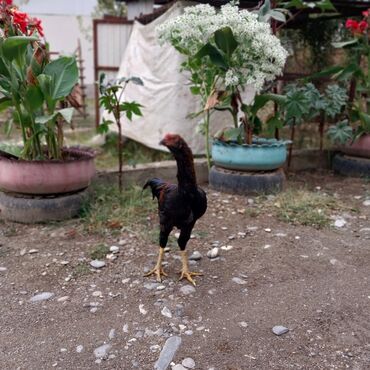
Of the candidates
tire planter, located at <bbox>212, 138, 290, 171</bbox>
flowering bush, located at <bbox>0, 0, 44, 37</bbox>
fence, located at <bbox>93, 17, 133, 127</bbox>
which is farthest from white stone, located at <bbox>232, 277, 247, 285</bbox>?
fence, located at <bbox>93, 17, 133, 127</bbox>

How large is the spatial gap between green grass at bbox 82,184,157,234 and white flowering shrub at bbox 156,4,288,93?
1.32 meters

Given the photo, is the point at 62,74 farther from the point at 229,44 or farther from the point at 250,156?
the point at 250,156

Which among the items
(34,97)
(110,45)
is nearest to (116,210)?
(34,97)

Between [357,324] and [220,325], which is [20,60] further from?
[357,324]

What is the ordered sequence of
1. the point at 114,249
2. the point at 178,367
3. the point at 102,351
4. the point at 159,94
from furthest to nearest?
1. the point at 159,94
2. the point at 114,249
3. the point at 102,351
4. the point at 178,367

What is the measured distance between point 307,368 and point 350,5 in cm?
455

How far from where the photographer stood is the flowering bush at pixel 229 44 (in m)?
3.82

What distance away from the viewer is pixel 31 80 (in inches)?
134

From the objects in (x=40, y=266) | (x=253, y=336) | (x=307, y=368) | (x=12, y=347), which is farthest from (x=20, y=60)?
(x=307, y=368)

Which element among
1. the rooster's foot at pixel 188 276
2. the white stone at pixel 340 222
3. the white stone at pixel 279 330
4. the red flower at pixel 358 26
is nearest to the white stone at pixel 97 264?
the rooster's foot at pixel 188 276

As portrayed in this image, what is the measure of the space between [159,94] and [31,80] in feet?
8.47

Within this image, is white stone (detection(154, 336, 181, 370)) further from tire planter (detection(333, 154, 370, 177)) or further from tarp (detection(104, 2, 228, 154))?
tire planter (detection(333, 154, 370, 177))

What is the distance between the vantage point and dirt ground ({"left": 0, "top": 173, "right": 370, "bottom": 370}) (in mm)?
2104

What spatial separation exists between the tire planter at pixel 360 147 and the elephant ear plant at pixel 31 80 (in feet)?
10.9
